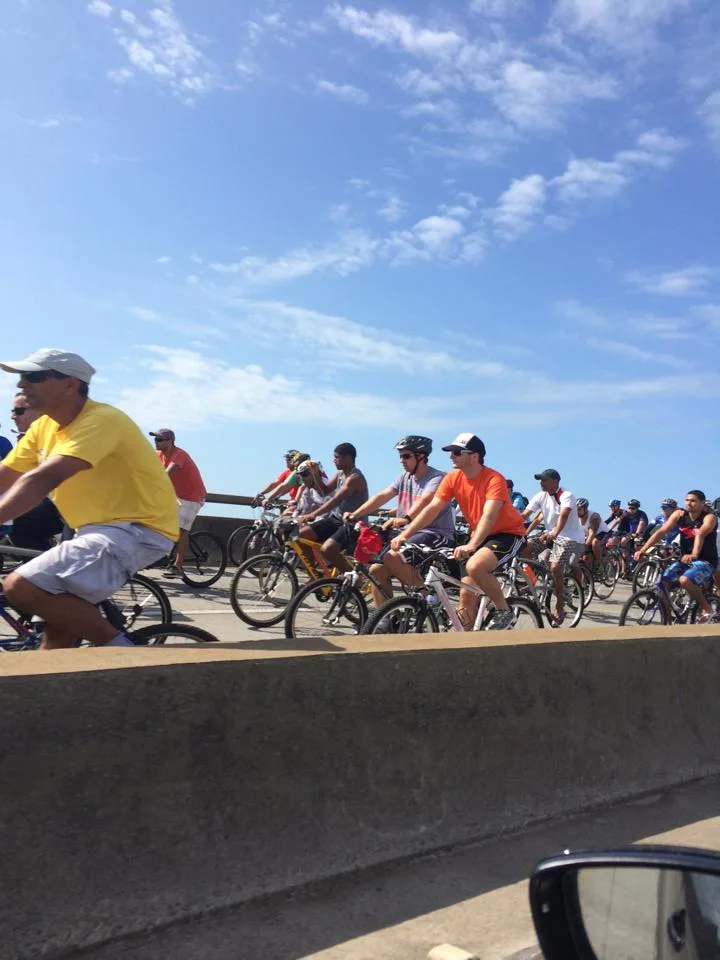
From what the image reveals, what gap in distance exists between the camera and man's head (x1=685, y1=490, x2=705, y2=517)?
11680 mm

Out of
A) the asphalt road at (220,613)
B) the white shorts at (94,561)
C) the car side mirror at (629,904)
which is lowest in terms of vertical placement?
the asphalt road at (220,613)

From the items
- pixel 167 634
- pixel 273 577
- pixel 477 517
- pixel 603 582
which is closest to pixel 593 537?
pixel 603 582

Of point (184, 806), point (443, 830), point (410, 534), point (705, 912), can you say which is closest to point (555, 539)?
point (410, 534)

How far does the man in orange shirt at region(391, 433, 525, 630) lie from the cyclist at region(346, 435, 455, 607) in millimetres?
229

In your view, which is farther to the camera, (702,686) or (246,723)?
(702,686)

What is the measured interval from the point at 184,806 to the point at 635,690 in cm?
291

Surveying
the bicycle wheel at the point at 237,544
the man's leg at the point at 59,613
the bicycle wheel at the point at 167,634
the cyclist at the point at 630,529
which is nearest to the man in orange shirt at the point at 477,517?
the bicycle wheel at the point at 167,634

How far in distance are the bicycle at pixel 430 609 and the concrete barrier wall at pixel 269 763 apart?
266cm

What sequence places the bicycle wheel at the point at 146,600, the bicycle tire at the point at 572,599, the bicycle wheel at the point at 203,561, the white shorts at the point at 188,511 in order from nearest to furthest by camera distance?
1. the bicycle wheel at the point at 146,600
2. the white shorts at the point at 188,511
3. the bicycle tire at the point at 572,599
4. the bicycle wheel at the point at 203,561

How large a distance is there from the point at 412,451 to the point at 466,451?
56.3 inches

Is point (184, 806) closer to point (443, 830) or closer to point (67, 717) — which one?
point (67, 717)

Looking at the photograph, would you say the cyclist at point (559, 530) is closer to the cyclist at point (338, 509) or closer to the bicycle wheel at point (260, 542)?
the cyclist at point (338, 509)

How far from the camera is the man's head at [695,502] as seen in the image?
11680 millimetres

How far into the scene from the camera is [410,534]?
8.29 m
